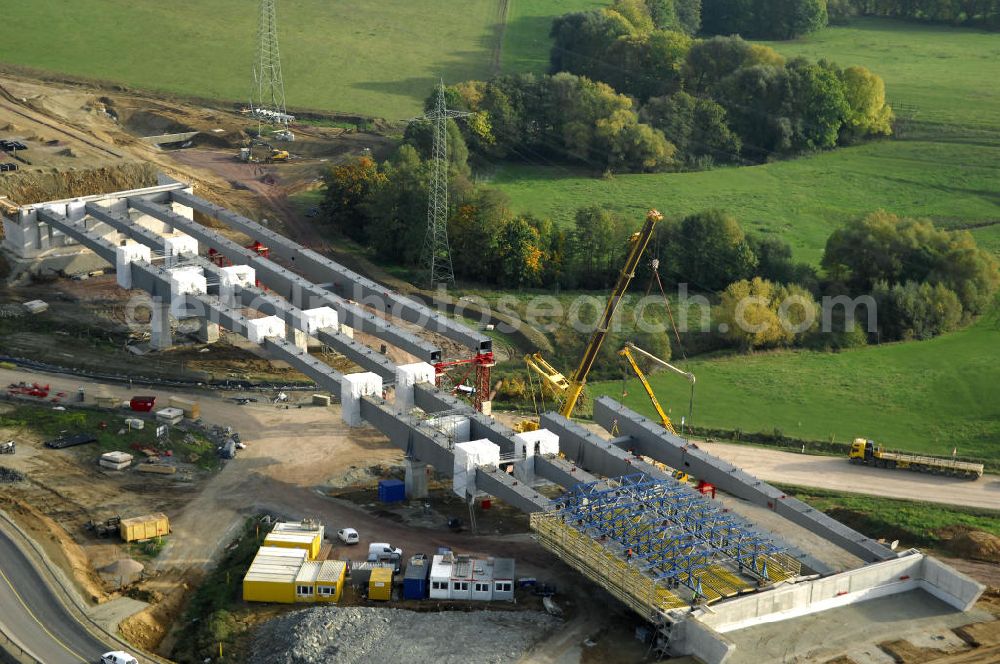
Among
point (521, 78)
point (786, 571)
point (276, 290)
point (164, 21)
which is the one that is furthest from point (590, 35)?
point (786, 571)

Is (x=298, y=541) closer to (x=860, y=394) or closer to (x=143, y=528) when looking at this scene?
(x=143, y=528)

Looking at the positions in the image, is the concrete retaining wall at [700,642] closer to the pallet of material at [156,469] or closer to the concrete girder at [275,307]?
the concrete girder at [275,307]

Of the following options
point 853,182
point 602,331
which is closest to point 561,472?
point 602,331

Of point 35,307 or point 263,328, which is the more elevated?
point 263,328

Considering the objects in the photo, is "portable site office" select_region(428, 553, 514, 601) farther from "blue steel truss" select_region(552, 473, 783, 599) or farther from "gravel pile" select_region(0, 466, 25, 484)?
"gravel pile" select_region(0, 466, 25, 484)

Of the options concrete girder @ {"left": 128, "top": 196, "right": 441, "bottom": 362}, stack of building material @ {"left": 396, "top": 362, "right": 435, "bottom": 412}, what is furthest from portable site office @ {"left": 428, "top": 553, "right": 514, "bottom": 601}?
concrete girder @ {"left": 128, "top": 196, "right": 441, "bottom": 362}
